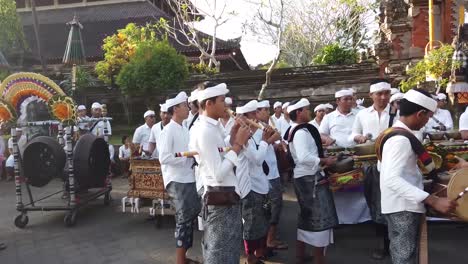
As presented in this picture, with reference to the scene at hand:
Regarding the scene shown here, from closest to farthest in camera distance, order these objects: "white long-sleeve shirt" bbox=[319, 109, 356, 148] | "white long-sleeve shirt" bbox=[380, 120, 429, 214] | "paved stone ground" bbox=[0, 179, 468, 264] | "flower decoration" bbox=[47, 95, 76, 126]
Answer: "white long-sleeve shirt" bbox=[380, 120, 429, 214], "paved stone ground" bbox=[0, 179, 468, 264], "white long-sleeve shirt" bbox=[319, 109, 356, 148], "flower decoration" bbox=[47, 95, 76, 126]

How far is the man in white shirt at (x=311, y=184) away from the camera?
444cm

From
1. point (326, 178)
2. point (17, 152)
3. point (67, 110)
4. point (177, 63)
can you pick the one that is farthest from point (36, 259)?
point (177, 63)

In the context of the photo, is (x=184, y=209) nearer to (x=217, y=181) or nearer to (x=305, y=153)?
(x=305, y=153)

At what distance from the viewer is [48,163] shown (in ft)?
23.7

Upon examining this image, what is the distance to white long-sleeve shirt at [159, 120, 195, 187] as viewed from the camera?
4.83m

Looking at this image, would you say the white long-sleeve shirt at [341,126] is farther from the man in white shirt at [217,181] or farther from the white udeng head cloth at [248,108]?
the man in white shirt at [217,181]

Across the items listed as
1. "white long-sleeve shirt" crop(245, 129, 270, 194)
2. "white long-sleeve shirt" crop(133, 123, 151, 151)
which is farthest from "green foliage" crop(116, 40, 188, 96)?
"white long-sleeve shirt" crop(245, 129, 270, 194)

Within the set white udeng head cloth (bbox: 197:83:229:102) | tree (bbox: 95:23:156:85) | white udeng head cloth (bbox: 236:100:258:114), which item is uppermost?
tree (bbox: 95:23:156:85)

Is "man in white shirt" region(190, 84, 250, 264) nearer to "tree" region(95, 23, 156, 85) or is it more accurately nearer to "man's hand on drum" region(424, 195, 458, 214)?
"man's hand on drum" region(424, 195, 458, 214)

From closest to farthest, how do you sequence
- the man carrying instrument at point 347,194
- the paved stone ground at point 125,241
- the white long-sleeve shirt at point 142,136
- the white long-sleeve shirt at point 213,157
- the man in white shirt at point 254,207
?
the white long-sleeve shirt at point 213,157 → the man in white shirt at point 254,207 → the paved stone ground at point 125,241 → the man carrying instrument at point 347,194 → the white long-sleeve shirt at point 142,136

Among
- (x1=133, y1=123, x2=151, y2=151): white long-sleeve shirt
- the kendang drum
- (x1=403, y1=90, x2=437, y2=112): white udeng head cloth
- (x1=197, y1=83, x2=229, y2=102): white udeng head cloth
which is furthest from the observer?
(x1=133, y1=123, x2=151, y2=151): white long-sleeve shirt

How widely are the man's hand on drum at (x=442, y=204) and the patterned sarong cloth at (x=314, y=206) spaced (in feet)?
5.53

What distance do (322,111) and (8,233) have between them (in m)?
5.35

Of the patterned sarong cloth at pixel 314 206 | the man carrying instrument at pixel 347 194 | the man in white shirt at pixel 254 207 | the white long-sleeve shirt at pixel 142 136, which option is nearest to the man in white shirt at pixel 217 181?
the man in white shirt at pixel 254 207
